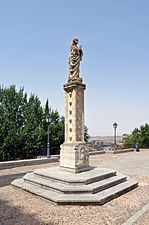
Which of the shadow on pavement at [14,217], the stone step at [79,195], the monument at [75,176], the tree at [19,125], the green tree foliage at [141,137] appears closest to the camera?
the shadow on pavement at [14,217]

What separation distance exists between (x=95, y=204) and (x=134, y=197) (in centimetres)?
169

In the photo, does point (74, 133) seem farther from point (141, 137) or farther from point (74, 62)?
point (141, 137)

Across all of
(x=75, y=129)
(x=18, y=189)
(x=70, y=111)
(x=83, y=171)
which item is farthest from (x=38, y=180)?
(x=70, y=111)

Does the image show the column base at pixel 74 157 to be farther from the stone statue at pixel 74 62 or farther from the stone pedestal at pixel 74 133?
the stone statue at pixel 74 62

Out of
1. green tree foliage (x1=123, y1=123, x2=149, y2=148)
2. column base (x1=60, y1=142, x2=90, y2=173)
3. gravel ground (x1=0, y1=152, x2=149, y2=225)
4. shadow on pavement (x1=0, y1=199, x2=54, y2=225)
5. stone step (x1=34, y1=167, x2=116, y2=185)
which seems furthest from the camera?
green tree foliage (x1=123, y1=123, x2=149, y2=148)

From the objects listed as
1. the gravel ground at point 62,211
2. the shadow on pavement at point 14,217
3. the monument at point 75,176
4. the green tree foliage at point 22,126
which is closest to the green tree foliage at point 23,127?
the green tree foliage at point 22,126

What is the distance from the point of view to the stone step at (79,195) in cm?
667

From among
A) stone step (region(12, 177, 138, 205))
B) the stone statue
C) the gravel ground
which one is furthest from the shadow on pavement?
the stone statue

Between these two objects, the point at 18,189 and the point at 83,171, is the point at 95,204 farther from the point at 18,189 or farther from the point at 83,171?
the point at 18,189

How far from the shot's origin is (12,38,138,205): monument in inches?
284

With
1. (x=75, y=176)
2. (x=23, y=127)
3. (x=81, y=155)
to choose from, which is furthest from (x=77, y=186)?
(x=23, y=127)

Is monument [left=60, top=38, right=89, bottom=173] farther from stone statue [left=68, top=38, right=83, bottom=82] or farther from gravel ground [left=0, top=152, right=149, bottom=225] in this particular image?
gravel ground [left=0, top=152, right=149, bottom=225]

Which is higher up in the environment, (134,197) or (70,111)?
(70,111)

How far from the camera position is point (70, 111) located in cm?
977
